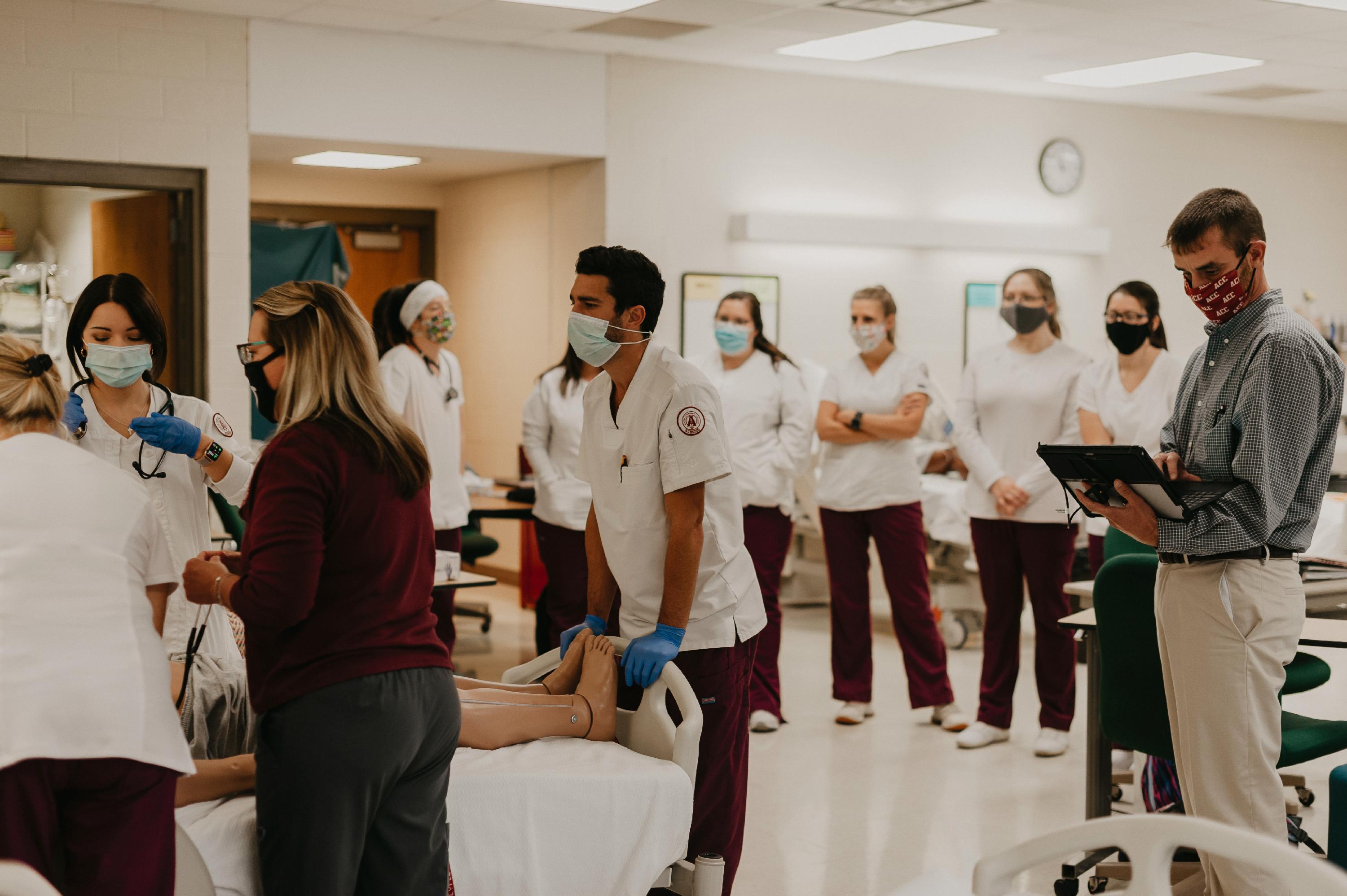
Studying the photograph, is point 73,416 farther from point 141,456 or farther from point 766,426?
point 766,426

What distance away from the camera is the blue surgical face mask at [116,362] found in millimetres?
2814

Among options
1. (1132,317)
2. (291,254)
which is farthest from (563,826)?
(291,254)

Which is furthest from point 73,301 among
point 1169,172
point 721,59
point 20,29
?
point 1169,172

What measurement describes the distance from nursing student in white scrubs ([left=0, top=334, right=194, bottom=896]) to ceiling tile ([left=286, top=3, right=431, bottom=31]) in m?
3.90

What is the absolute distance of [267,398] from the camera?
7.45 feet

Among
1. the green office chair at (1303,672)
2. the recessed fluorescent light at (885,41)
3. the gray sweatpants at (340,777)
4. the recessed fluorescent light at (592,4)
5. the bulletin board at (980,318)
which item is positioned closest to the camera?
the gray sweatpants at (340,777)

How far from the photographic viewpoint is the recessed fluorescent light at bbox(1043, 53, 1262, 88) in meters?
6.65

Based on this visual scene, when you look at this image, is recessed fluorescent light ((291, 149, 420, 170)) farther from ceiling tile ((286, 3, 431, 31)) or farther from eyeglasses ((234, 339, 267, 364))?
eyeglasses ((234, 339, 267, 364))

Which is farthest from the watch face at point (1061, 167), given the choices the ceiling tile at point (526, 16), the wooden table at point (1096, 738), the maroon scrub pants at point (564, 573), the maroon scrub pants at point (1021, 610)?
the wooden table at point (1096, 738)

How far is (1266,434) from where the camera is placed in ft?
8.20

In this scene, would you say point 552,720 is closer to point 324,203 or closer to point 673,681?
point 673,681

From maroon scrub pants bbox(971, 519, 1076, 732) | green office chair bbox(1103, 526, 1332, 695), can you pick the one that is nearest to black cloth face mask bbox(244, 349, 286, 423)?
green office chair bbox(1103, 526, 1332, 695)

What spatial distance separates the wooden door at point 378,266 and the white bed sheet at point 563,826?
579cm

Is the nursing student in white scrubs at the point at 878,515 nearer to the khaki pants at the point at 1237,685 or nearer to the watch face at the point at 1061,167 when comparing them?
the khaki pants at the point at 1237,685
